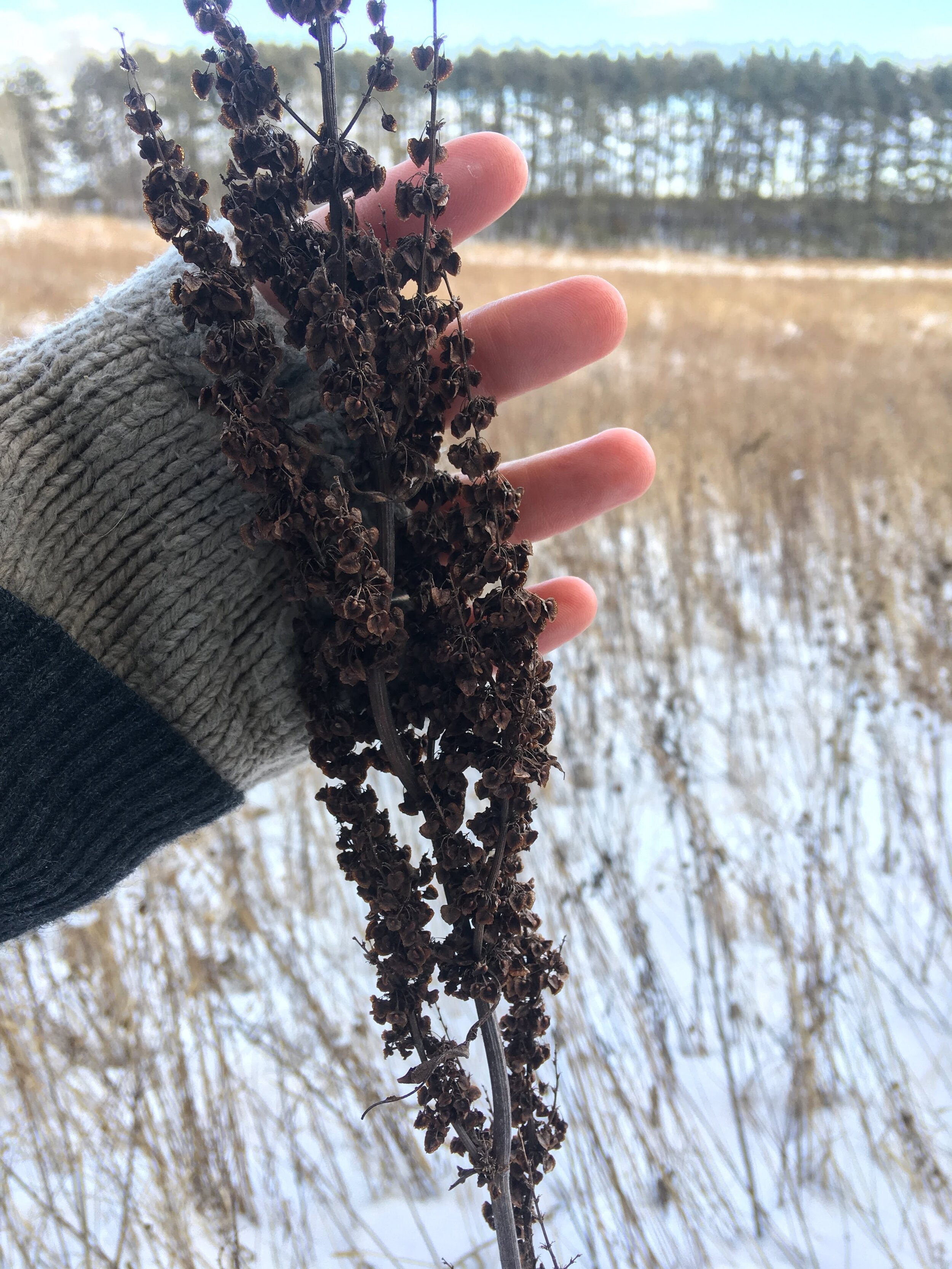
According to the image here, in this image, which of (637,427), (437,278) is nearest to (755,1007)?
(437,278)

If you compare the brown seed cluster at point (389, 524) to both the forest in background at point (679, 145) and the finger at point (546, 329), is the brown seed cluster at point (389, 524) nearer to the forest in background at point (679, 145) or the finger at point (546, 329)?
the finger at point (546, 329)

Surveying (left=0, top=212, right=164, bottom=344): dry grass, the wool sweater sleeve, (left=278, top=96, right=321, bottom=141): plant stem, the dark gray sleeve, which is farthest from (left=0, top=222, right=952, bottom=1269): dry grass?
(left=0, top=212, right=164, bottom=344): dry grass

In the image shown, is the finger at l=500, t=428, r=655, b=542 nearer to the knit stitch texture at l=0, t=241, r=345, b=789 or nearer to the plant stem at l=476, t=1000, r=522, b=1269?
the knit stitch texture at l=0, t=241, r=345, b=789

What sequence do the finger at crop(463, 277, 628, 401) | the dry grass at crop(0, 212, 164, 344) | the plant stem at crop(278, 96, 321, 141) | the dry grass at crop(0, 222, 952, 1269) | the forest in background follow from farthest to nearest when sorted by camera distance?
the forest in background → the dry grass at crop(0, 212, 164, 344) → the dry grass at crop(0, 222, 952, 1269) → the finger at crop(463, 277, 628, 401) → the plant stem at crop(278, 96, 321, 141)

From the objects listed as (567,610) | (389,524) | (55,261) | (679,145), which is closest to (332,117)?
(389,524)

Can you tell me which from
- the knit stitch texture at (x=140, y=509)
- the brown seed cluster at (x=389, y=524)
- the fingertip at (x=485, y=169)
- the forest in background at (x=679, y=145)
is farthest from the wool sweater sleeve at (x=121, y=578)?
the forest in background at (x=679, y=145)

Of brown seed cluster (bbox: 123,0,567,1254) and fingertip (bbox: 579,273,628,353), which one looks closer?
brown seed cluster (bbox: 123,0,567,1254)
